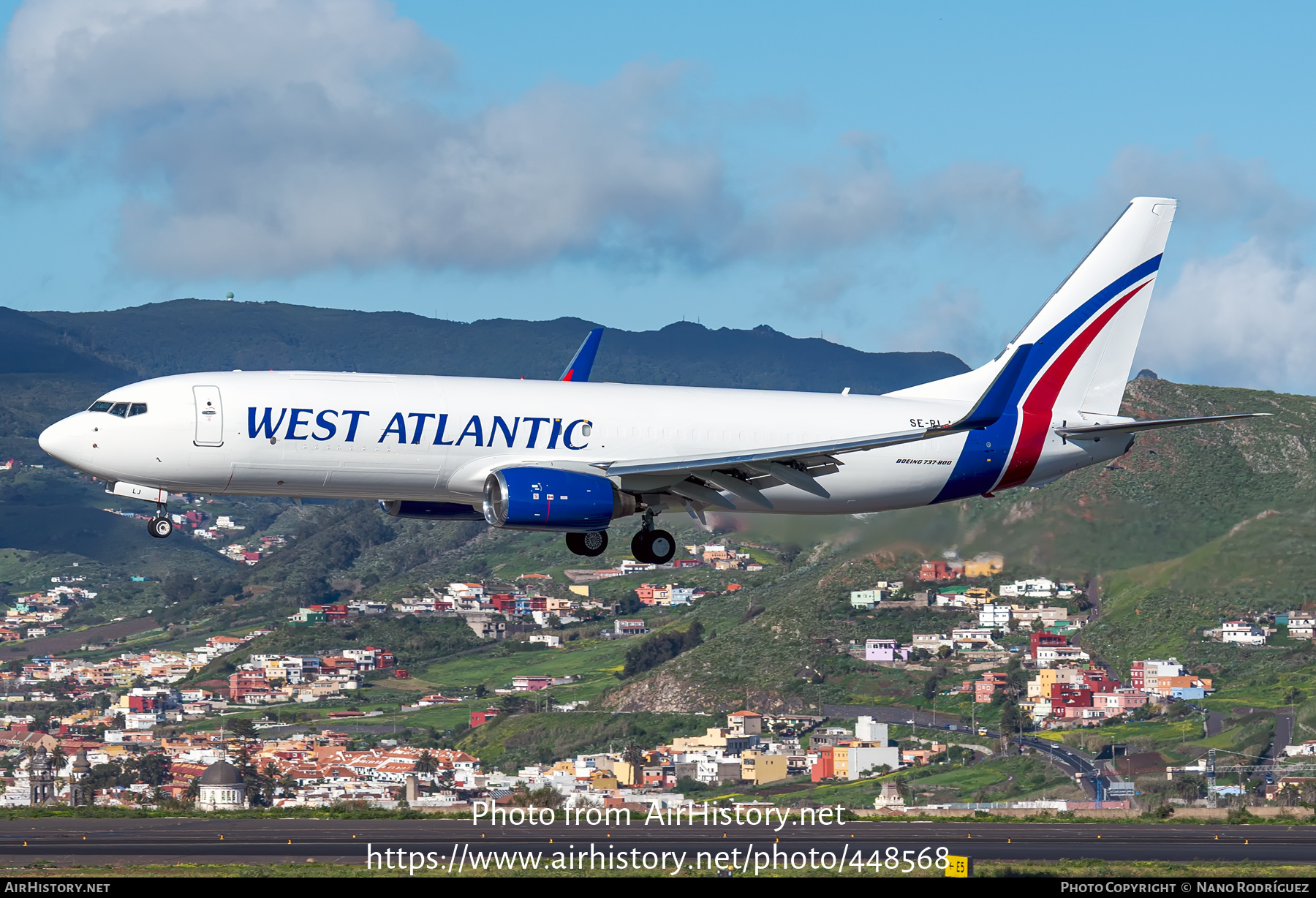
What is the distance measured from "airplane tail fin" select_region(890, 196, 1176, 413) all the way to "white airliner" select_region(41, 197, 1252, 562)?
0.07 meters

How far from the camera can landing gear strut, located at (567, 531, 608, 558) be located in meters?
52.3

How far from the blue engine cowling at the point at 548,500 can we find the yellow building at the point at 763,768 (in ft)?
264

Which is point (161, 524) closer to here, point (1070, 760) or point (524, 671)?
point (1070, 760)

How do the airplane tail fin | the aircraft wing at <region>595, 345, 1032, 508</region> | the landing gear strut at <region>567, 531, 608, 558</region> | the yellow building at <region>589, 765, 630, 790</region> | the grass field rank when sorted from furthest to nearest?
the grass field
the yellow building at <region>589, 765, 630, 790</region>
the airplane tail fin
the landing gear strut at <region>567, 531, 608, 558</region>
the aircraft wing at <region>595, 345, 1032, 508</region>

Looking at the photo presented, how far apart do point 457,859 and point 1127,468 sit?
84045 mm

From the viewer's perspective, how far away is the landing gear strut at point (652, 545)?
2058 inches

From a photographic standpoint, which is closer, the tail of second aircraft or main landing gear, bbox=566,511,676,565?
main landing gear, bbox=566,511,676,565

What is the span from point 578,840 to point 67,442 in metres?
18.8

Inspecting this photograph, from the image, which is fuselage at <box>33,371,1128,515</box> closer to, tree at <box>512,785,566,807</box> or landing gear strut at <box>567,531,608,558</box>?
landing gear strut at <box>567,531,608,558</box>

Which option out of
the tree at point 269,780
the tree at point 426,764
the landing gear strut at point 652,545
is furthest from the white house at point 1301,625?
the landing gear strut at point 652,545

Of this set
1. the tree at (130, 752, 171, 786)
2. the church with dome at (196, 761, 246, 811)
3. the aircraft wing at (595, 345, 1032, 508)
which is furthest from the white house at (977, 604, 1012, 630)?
the aircraft wing at (595, 345, 1032, 508)

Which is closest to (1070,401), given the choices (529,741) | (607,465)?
(607,465)

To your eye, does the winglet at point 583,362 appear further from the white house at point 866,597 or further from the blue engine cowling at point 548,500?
A: the white house at point 866,597

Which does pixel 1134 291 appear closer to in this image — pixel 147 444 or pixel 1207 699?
pixel 147 444
